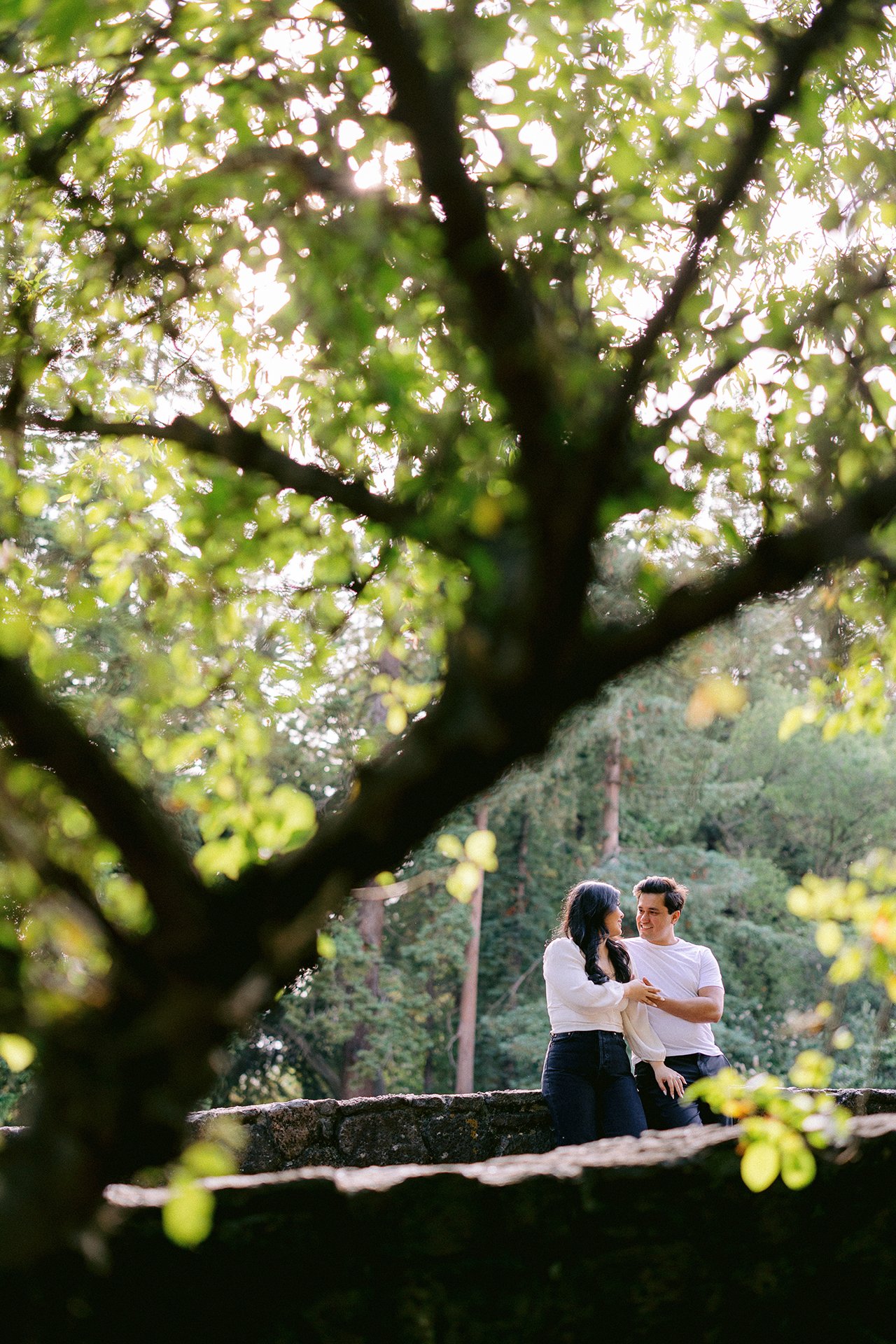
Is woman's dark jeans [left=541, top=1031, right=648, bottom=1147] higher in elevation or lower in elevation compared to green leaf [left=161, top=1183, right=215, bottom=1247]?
higher

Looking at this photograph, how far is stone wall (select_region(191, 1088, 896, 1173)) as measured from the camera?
5895 millimetres

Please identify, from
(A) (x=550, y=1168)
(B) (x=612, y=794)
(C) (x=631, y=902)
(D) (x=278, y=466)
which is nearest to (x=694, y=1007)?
(A) (x=550, y=1168)

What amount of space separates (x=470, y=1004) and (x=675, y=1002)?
61.4ft

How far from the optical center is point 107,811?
1466 mm

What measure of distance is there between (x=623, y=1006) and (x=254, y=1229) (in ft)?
7.62

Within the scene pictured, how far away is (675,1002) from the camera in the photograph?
16.9 ft

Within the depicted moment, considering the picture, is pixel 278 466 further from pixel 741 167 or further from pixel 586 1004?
pixel 586 1004

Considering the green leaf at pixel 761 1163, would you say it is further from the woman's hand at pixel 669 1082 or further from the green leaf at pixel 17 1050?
the woman's hand at pixel 669 1082

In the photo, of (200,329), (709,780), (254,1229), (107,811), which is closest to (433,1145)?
(254,1229)

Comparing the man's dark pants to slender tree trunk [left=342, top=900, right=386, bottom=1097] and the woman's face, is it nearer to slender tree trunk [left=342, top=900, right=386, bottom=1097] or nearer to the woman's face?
the woman's face

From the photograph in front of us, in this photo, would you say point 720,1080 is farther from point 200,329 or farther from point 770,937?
point 770,937

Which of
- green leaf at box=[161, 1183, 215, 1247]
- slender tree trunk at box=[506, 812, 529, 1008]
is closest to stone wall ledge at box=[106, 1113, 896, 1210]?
green leaf at box=[161, 1183, 215, 1247]

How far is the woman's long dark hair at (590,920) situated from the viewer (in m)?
5.03

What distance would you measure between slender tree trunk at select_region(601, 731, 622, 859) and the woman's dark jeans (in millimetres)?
19745
